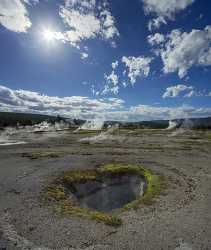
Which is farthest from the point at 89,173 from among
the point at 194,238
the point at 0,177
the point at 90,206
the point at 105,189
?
the point at 194,238

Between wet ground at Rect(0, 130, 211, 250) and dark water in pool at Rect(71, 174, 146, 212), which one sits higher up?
wet ground at Rect(0, 130, 211, 250)

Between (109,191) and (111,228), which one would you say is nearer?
(111,228)

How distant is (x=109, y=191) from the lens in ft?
72.8

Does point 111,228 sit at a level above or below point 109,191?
above

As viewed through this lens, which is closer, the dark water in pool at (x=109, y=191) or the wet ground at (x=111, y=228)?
the wet ground at (x=111, y=228)

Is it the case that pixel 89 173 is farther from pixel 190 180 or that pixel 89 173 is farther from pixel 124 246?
pixel 124 246

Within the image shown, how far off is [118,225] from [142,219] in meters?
1.77

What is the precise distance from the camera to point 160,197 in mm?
18234

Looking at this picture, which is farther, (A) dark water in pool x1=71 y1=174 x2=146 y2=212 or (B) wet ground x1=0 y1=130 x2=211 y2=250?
(A) dark water in pool x1=71 y1=174 x2=146 y2=212

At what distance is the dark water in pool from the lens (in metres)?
19.6

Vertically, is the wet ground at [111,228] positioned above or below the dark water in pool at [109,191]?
above

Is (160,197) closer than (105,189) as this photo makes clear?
Yes

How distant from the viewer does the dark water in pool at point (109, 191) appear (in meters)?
19.6

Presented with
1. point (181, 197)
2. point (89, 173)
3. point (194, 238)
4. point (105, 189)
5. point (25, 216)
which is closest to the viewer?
point (194, 238)
